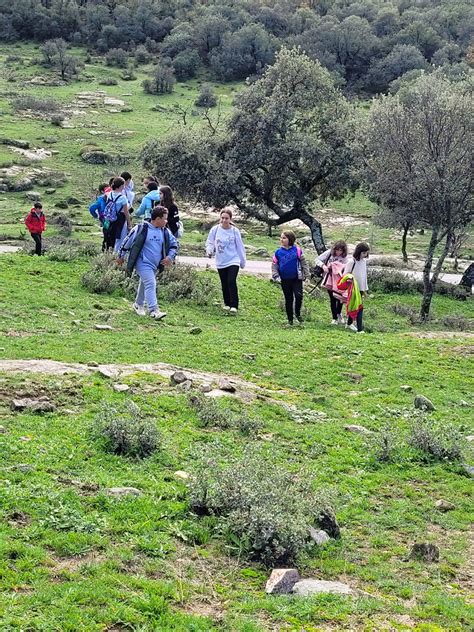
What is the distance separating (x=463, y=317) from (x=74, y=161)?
37.7 m

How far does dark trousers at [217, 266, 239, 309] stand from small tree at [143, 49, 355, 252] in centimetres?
1267

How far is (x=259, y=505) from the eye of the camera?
5.80 m

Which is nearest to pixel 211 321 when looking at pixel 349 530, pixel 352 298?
pixel 352 298

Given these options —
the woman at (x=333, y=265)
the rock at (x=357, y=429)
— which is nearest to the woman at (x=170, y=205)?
the woman at (x=333, y=265)

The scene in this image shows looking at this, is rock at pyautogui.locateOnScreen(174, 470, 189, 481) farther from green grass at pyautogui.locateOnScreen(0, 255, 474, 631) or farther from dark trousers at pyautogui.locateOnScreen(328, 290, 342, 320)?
dark trousers at pyautogui.locateOnScreen(328, 290, 342, 320)

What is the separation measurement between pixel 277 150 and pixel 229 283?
13.2m

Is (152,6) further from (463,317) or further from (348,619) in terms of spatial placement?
(348,619)

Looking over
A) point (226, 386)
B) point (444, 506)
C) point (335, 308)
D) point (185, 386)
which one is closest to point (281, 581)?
point (444, 506)

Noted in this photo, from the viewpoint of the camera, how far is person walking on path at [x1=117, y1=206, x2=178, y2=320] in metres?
13.1

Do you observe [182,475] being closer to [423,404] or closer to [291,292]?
[423,404]

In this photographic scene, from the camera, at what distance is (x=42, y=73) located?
8056 centimetres

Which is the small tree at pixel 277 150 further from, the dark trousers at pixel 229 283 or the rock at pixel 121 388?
the rock at pixel 121 388

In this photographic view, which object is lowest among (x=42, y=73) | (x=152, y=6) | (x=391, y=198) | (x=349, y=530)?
(x=349, y=530)

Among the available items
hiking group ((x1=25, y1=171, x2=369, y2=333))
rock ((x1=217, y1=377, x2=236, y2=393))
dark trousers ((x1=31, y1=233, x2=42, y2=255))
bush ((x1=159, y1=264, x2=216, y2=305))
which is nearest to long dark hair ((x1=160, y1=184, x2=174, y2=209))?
hiking group ((x1=25, y1=171, x2=369, y2=333))
